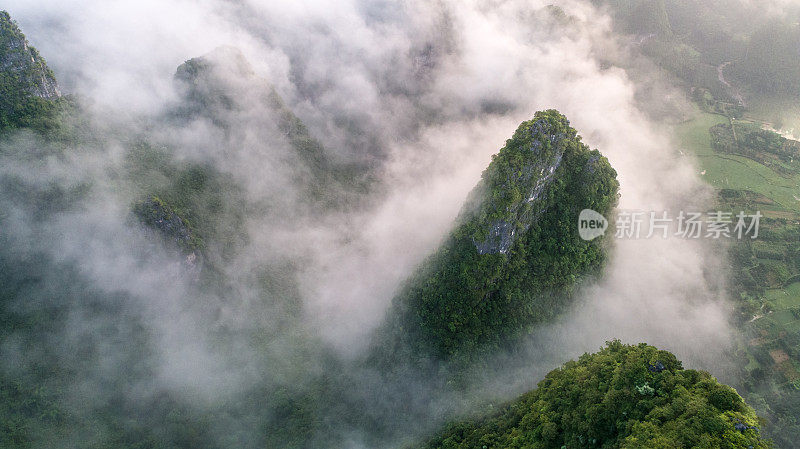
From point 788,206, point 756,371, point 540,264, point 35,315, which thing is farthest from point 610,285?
point 35,315

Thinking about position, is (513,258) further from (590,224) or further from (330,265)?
(330,265)

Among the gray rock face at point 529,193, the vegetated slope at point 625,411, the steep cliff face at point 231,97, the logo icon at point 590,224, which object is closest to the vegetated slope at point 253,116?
the steep cliff face at point 231,97

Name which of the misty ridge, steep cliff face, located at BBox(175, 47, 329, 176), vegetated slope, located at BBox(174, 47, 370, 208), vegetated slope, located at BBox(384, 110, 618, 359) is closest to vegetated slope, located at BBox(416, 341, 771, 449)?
the misty ridge

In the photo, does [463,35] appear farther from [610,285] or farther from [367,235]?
[610,285]

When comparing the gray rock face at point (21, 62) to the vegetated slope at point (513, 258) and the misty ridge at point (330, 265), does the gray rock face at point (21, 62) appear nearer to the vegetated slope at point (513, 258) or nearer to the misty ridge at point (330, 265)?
the misty ridge at point (330, 265)

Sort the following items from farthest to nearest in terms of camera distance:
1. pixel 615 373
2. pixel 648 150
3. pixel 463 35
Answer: pixel 463 35 < pixel 648 150 < pixel 615 373
